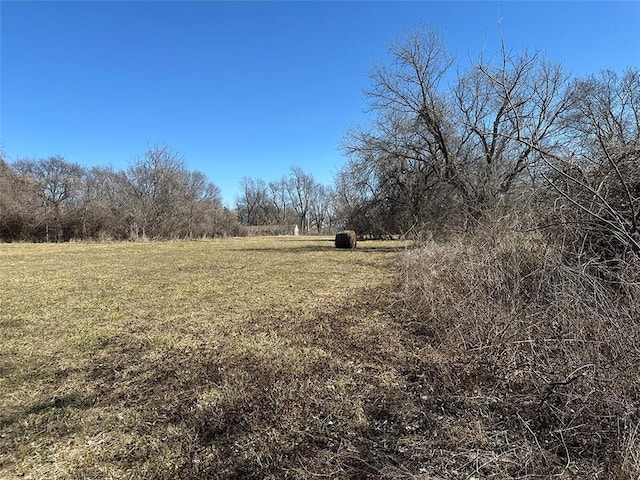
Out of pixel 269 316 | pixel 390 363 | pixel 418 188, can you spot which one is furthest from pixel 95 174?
pixel 390 363

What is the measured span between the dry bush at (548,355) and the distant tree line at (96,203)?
25564mm

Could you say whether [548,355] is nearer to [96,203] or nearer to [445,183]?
[445,183]

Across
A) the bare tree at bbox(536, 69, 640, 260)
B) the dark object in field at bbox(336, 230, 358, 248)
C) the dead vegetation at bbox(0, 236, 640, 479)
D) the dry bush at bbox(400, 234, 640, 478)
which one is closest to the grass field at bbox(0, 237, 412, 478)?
the dead vegetation at bbox(0, 236, 640, 479)

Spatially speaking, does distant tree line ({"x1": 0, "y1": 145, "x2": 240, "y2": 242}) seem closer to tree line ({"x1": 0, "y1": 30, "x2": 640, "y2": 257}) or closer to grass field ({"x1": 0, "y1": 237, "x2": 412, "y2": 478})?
tree line ({"x1": 0, "y1": 30, "x2": 640, "y2": 257})

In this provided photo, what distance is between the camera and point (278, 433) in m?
2.18

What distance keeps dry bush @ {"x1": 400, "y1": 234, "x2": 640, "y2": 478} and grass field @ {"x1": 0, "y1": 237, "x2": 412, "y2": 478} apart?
0.73 metres

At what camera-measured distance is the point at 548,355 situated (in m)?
2.70

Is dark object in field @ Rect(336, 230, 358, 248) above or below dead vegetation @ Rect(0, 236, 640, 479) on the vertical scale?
above

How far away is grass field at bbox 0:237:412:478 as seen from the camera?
1.98m

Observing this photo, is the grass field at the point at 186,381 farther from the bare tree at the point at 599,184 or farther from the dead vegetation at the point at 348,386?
the bare tree at the point at 599,184

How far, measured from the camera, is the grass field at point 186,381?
1.98 m

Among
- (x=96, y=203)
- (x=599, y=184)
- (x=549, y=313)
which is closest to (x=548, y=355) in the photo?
(x=549, y=313)

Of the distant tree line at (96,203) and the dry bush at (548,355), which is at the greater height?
Result: the distant tree line at (96,203)

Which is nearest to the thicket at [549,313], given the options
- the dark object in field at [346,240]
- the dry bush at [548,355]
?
the dry bush at [548,355]
